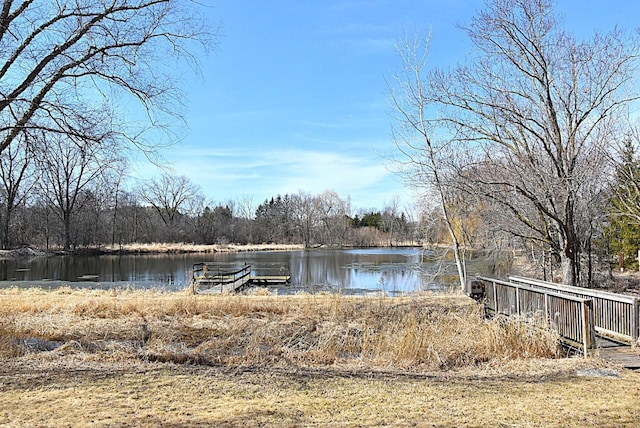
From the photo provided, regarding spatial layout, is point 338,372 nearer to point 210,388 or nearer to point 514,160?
point 210,388

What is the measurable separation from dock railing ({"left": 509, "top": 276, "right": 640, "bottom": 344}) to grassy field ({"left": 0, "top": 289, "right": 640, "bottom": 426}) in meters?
1.39

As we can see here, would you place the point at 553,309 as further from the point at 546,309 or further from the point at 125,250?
the point at 125,250

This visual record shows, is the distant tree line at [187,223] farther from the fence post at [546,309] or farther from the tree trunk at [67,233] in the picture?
the fence post at [546,309]

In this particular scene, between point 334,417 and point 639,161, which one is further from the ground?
point 639,161

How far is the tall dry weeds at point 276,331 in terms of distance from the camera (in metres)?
6.81

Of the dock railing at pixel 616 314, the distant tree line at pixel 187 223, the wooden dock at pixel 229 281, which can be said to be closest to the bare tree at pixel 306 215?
the distant tree line at pixel 187 223

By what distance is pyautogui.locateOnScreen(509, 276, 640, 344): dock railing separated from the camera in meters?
7.04

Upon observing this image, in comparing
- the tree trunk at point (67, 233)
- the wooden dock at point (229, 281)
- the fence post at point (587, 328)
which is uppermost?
the tree trunk at point (67, 233)

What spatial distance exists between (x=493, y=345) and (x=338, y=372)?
2.47 m

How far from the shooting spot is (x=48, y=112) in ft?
25.6

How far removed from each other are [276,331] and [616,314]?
5737mm

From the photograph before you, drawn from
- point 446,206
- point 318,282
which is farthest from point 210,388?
point 318,282

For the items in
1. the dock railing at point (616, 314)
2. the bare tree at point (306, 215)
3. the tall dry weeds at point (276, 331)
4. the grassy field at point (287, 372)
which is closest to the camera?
the grassy field at point (287, 372)

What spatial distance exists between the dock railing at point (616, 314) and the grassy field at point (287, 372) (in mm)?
1390
